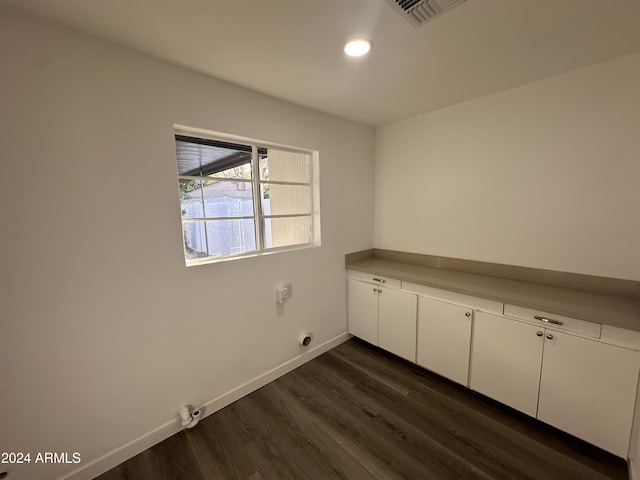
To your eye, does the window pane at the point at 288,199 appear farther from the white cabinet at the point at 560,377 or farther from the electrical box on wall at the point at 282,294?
the white cabinet at the point at 560,377

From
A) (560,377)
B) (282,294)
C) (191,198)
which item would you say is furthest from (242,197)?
(560,377)

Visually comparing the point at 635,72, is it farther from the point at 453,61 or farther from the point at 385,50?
the point at 385,50

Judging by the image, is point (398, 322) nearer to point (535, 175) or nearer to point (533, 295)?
point (533, 295)

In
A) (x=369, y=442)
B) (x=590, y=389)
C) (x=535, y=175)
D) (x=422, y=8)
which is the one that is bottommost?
(x=369, y=442)

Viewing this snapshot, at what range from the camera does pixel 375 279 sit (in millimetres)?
2561

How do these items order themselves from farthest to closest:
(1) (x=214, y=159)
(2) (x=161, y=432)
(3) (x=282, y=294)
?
(3) (x=282, y=294)
(1) (x=214, y=159)
(2) (x=161, y=432)

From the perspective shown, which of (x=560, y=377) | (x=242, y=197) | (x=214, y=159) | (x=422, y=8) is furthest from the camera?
(x=242, y=197)

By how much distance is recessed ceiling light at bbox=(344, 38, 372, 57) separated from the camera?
4.55 feet

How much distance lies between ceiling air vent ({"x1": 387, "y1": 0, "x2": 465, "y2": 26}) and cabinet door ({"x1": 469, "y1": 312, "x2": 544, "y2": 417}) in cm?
184

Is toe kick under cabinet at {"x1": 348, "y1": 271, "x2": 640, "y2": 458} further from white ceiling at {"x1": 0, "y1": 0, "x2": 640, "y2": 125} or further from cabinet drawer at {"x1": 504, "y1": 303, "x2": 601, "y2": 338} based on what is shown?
white ceiling at {"x1": 0, "y1": 0, "x2": 640, "y2": 125}

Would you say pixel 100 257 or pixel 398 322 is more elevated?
pixel 100 257

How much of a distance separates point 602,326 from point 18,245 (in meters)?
3.03

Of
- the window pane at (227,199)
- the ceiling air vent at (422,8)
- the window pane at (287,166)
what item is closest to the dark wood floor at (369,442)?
the window pane at (227,199)

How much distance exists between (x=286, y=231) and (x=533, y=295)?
1.99 m
